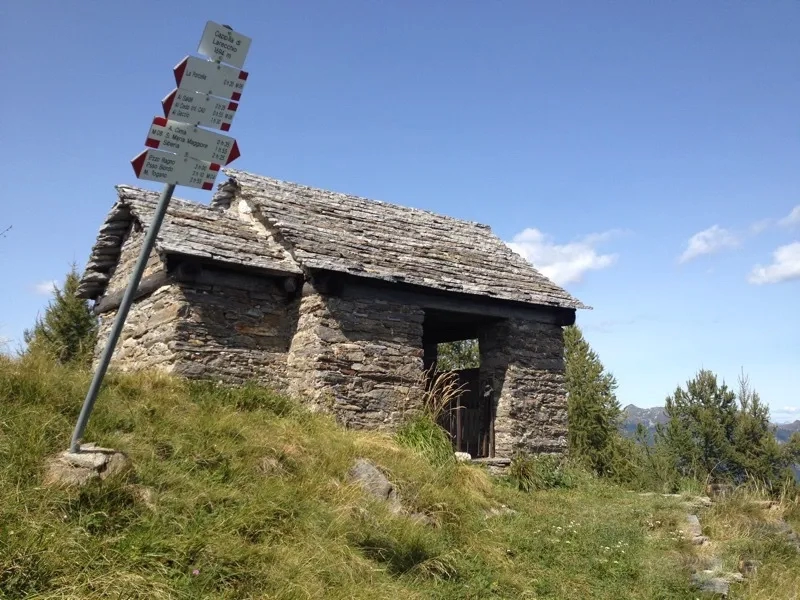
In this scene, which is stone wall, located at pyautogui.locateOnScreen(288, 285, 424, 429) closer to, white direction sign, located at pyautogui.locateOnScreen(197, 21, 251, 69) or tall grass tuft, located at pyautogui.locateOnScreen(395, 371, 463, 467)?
tall grass tuft, located at pyautogui.locateOnScreen(395, 371, 463, 467)

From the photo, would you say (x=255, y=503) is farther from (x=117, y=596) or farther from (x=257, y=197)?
(x=257, y=197)

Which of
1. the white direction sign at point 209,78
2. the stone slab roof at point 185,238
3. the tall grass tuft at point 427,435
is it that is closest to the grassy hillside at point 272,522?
the tall grass tuft at point 427,435

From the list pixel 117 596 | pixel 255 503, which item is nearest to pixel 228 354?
pixel 255 503

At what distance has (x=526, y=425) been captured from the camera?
39.9 feet

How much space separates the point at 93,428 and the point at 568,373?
1002 inches

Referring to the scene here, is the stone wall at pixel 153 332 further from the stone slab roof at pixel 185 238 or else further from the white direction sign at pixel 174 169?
the white direction sign at pixel 174 169

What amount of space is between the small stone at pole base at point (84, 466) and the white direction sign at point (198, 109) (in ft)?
9.29

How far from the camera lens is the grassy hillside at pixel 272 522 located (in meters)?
4.52

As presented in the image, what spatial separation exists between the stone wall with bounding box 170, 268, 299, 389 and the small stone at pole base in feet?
14.4

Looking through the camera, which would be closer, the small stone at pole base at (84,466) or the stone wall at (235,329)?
the small stone at pole base at (84,466)

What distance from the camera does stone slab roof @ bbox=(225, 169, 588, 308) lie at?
11.1 m

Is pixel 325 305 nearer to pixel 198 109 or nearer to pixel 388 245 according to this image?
pixel 388 245

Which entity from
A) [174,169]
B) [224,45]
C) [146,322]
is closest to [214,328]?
[146,322]

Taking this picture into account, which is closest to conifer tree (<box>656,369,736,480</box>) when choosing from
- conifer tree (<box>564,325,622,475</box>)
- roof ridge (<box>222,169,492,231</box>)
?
conifer tree (<box>564,325,622,475</box>)
